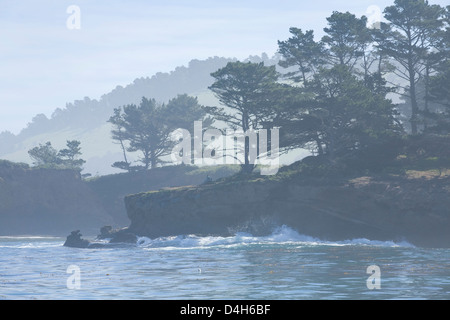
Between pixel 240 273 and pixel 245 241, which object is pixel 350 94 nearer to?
pixel 245 241

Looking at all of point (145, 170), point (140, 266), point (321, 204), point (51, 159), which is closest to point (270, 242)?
point (321, 204)

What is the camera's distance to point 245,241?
7069cm

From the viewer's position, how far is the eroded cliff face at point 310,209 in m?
64.4

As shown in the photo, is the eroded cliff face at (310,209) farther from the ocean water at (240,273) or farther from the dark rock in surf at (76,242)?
the dark rock in surf at (76,242)

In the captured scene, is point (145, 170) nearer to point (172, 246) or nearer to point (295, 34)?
point (295, 34)

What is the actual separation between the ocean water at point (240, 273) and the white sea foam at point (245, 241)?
0.51 metres

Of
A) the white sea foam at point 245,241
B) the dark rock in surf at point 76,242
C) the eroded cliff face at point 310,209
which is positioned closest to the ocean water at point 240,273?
the white sea foam at point 245,241

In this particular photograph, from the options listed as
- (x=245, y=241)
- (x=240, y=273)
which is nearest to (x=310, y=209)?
(x=245, y=241)

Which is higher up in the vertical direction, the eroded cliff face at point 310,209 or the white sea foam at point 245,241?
the eroded cliff face at point 310,209

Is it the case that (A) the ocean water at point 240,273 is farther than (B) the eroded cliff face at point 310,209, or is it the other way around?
(B) the eroded cliff face at point 310,209

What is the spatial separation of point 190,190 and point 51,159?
63247mm

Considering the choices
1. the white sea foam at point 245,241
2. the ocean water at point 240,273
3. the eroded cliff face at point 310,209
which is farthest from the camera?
the white sea foam at point 245,241
